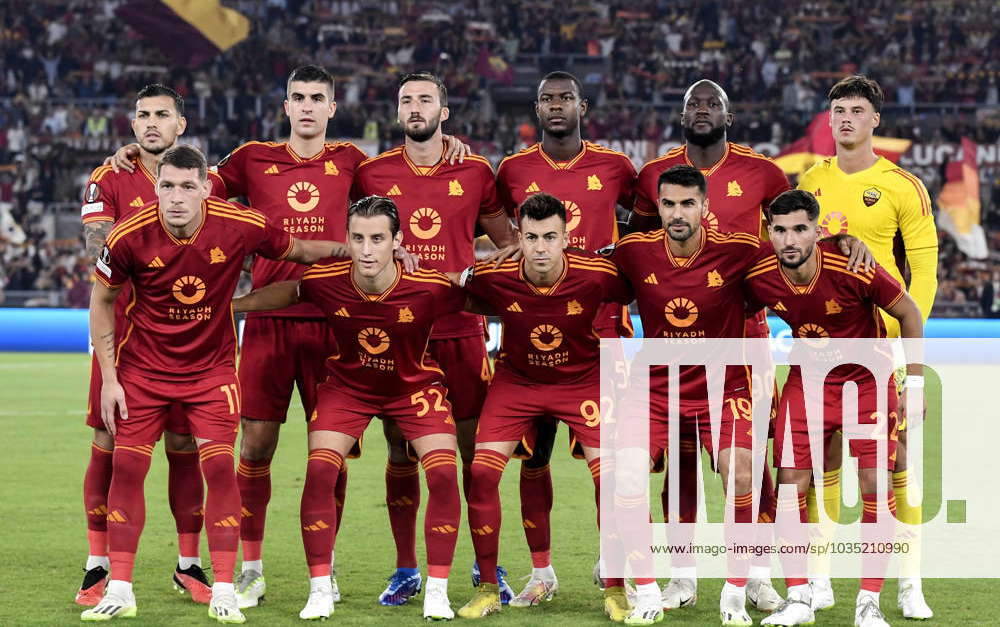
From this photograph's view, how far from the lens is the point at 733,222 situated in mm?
6387

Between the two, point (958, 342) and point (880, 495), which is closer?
point (880, 495)

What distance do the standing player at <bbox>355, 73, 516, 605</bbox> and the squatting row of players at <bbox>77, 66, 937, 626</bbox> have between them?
0.01 m

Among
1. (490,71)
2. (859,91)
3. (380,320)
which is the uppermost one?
(490,71)

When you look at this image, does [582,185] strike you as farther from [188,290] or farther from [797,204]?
[188,290]

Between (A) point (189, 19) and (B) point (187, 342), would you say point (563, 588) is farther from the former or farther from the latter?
(A) point (189, 19)

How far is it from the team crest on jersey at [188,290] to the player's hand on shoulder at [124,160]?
34.8 inches

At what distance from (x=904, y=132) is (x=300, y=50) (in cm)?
1324

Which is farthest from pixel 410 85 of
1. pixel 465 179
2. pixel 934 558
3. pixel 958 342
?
pixel 958 342

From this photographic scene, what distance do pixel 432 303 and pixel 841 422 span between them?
1908mm

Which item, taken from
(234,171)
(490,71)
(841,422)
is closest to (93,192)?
(234,171)

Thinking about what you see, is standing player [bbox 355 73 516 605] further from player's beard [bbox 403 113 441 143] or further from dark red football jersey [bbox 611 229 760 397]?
dark red football jersey [bbox 611 229 760 397]

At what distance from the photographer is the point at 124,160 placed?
6309 millimetres

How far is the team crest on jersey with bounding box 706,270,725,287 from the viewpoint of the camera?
5.86 meters

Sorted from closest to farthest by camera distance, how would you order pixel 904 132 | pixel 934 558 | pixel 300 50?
pixel 934 558 → pixel 904 132 → pixel 300 50
